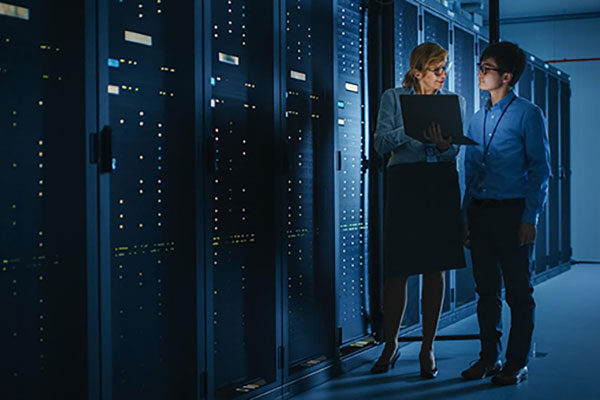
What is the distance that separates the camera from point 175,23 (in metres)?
2.46

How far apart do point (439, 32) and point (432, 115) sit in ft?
6.05

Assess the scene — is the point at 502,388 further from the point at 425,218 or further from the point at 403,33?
the point at 403,33

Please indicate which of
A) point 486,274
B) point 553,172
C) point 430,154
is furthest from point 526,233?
point 553,172

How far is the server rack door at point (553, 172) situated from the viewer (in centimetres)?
736

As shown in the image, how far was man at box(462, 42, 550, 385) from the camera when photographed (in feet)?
10.1

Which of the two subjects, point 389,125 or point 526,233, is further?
point 389,125

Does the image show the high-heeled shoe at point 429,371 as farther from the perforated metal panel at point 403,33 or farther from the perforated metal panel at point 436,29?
the perforated metal panel at point 436,29

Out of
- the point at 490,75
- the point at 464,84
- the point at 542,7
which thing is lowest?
the point at 490,75

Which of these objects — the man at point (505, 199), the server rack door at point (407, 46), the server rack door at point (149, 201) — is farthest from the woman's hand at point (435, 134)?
the server rack door at point (149, 201)

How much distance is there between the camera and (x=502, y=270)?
3.22 meters

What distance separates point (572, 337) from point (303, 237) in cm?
200

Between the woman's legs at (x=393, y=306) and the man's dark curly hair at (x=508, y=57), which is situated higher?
the man's dark curly hair at (x=508, y=57)

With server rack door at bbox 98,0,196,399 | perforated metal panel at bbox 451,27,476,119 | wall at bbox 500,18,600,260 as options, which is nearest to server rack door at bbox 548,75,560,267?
wall at bbox 500,18,600,260

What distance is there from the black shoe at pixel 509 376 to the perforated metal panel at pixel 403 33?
167cm
